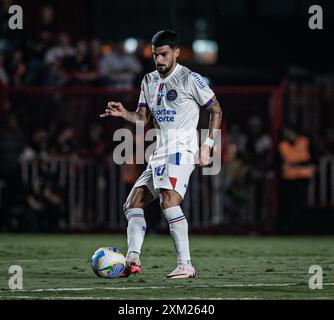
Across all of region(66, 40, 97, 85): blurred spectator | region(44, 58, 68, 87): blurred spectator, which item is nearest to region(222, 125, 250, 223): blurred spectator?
region(66, 40, 97, 85): blurred spectator

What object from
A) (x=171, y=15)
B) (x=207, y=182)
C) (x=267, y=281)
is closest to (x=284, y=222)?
(x=207, y=182)

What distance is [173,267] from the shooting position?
42.1ft

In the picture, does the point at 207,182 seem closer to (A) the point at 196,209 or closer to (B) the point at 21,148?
(A) the point at 196,209

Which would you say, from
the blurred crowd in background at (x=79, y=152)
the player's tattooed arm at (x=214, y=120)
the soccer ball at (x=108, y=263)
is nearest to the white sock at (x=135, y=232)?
the soccer ball at (x=108, y=263)

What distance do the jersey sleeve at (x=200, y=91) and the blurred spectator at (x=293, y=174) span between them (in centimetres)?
858

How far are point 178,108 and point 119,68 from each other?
1093 cm

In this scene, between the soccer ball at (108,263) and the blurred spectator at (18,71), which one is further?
the blurred spectator at (18,71)

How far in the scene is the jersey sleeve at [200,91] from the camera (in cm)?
1159

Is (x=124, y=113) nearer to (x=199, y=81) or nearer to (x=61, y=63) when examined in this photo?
(x=199, y=81)

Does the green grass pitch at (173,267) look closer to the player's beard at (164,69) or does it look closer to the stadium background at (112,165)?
the stadium background at (112,165)

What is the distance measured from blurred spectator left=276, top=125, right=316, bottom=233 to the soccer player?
8.56 metres

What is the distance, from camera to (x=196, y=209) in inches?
795

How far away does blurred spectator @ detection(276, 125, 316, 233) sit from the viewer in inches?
787

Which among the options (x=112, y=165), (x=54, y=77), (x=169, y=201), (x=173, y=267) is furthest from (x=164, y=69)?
(x=54, y=77)
